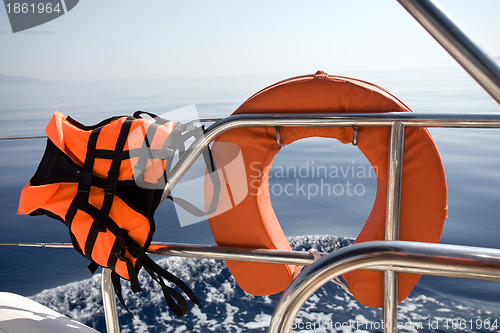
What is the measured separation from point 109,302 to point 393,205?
0.81 meters

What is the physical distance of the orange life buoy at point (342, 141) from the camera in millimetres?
1085

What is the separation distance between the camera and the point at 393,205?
40.6 inches

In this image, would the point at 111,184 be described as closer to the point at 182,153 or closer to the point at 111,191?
the point at 111,191

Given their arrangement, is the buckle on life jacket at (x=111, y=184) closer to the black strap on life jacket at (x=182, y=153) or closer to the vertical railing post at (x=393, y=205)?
the black strap on life jacket at (x=182, y=153)

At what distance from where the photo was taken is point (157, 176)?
1.09m

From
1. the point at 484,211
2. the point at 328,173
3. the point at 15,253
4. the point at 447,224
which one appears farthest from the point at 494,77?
the point at 328,173

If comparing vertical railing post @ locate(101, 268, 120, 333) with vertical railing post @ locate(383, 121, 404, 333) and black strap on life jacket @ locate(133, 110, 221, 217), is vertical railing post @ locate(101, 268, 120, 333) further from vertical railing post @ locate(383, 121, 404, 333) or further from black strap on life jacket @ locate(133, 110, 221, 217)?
vertical railing post @ locate(383, 121, 404, 333)

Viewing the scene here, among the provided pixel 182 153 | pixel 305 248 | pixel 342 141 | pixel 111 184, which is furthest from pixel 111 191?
pixel 305 248

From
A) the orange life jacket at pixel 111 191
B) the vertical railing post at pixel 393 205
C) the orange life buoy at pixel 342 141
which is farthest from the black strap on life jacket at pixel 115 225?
the vertical railing post at pixel 393 205

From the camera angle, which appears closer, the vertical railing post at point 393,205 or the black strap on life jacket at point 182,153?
the vertical railing post at point 393,205

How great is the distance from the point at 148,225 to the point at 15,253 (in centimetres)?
316

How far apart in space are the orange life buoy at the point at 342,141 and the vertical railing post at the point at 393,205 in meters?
0.08

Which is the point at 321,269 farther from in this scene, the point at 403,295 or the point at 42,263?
the point at 42,263

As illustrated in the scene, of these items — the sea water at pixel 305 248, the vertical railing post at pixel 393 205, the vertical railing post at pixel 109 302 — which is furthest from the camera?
the sea water at pixel 305 248
